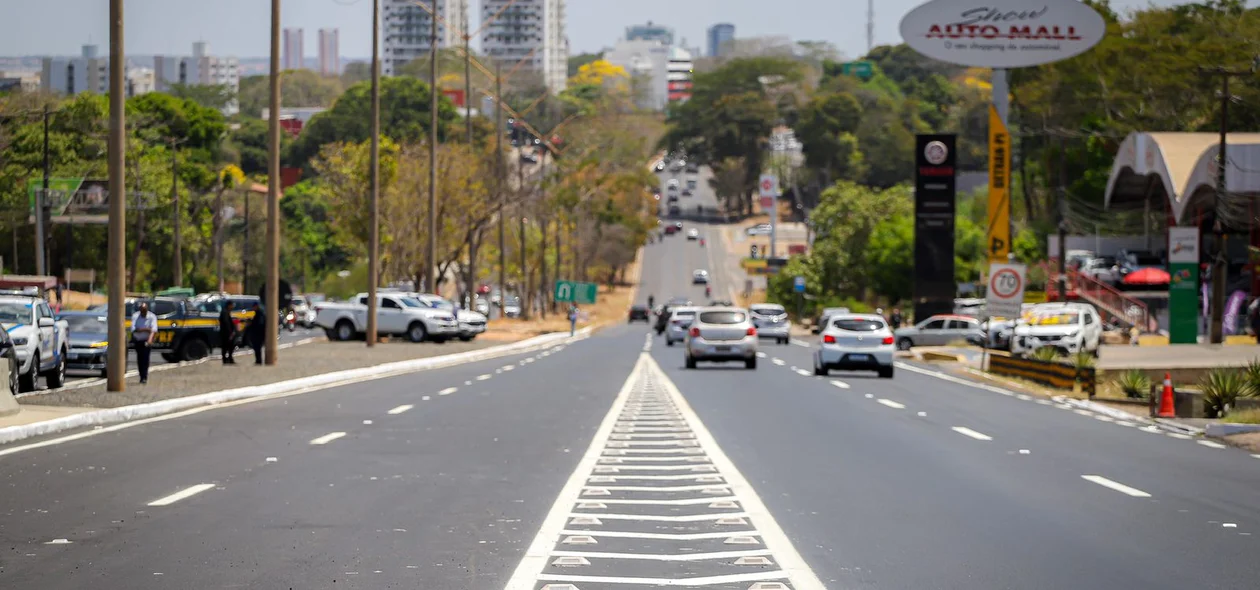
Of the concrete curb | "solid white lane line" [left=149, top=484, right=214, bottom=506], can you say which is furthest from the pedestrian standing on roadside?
"solid white lane line" [left=149, top=484, right=214, bottom=506]

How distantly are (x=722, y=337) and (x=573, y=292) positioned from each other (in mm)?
53337

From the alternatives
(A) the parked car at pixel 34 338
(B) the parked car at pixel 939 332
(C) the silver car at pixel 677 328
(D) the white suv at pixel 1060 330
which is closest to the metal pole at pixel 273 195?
(A) the parked car at pixel 34 338

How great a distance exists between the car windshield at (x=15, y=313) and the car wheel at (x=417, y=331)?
29.7 m

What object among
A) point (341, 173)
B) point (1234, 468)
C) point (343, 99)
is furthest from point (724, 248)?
point (1234, 468)

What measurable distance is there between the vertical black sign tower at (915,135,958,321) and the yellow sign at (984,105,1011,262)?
331 inches

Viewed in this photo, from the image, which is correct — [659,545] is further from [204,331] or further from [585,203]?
[585,203]

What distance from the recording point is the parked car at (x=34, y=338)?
93.2 ft

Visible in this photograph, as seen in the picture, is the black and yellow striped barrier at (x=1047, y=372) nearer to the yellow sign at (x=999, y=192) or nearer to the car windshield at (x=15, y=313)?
the yellow sign at (x=999, y=192)

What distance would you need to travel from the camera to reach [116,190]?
2752cm

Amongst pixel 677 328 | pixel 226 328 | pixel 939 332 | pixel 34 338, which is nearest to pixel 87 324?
pixel 226 328

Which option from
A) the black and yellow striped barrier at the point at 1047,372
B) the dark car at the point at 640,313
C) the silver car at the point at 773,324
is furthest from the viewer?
the dark car at the point at 640,313

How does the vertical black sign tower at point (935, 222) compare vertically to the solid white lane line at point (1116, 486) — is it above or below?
above

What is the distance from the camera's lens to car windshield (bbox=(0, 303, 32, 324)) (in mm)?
29312

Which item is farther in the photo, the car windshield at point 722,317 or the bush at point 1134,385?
the car windshield at point 722,317
